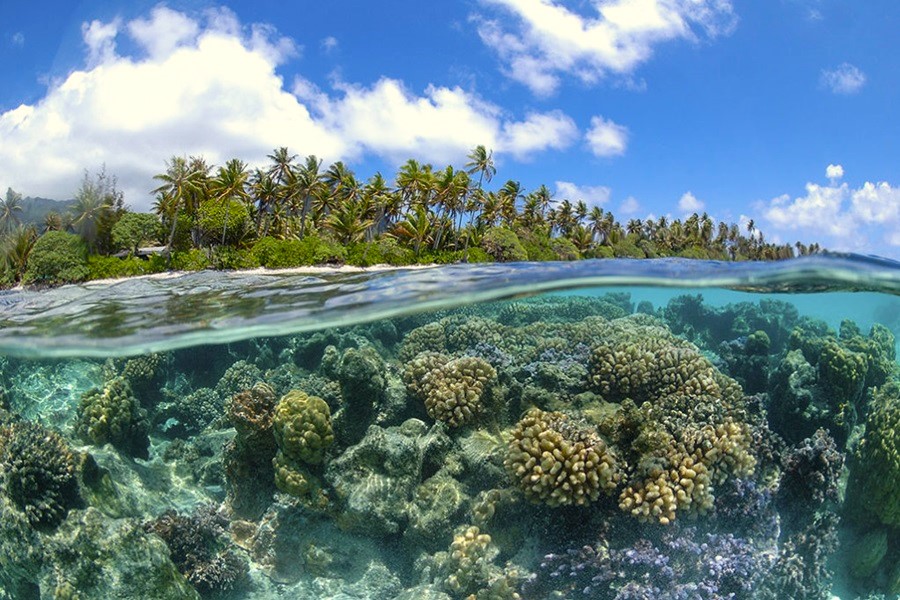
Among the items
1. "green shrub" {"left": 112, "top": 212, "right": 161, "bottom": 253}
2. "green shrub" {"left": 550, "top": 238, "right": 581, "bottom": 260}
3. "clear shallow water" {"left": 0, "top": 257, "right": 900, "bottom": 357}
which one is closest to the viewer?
"clear shallow water" {"left": 0, "top": 257, "right": 900, "bottom": 357}

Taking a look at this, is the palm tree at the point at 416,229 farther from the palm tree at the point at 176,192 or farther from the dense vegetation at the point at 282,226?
the palm tree at the point at 176,192

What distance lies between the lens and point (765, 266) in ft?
36.4

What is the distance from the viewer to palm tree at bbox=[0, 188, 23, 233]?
6475cm

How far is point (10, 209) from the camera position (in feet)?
220

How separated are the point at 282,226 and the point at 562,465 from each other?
52767mm

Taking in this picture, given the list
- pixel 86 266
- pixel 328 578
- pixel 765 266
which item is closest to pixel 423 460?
pixel 328 578

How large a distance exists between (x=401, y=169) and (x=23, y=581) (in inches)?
1987

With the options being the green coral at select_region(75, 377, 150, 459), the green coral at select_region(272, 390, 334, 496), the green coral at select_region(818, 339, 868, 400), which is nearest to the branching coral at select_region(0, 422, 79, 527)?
the green coral at select_region(75, 377, 150, 459)

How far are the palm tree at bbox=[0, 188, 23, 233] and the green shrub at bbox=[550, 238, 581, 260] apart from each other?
194 feet

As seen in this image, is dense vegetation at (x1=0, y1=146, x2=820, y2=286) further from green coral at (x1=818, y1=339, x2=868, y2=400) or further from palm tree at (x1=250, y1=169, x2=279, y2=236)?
green coral at (x1=818, y1=339, x2=868, y2=400)

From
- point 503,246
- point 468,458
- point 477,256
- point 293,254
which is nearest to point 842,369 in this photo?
point 468,458

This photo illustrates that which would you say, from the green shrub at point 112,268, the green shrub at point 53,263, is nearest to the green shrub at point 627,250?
the green shrub at point 112,268

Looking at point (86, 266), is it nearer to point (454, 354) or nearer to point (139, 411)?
point (139, 411)

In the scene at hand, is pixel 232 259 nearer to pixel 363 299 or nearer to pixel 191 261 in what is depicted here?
pixel 191 261
